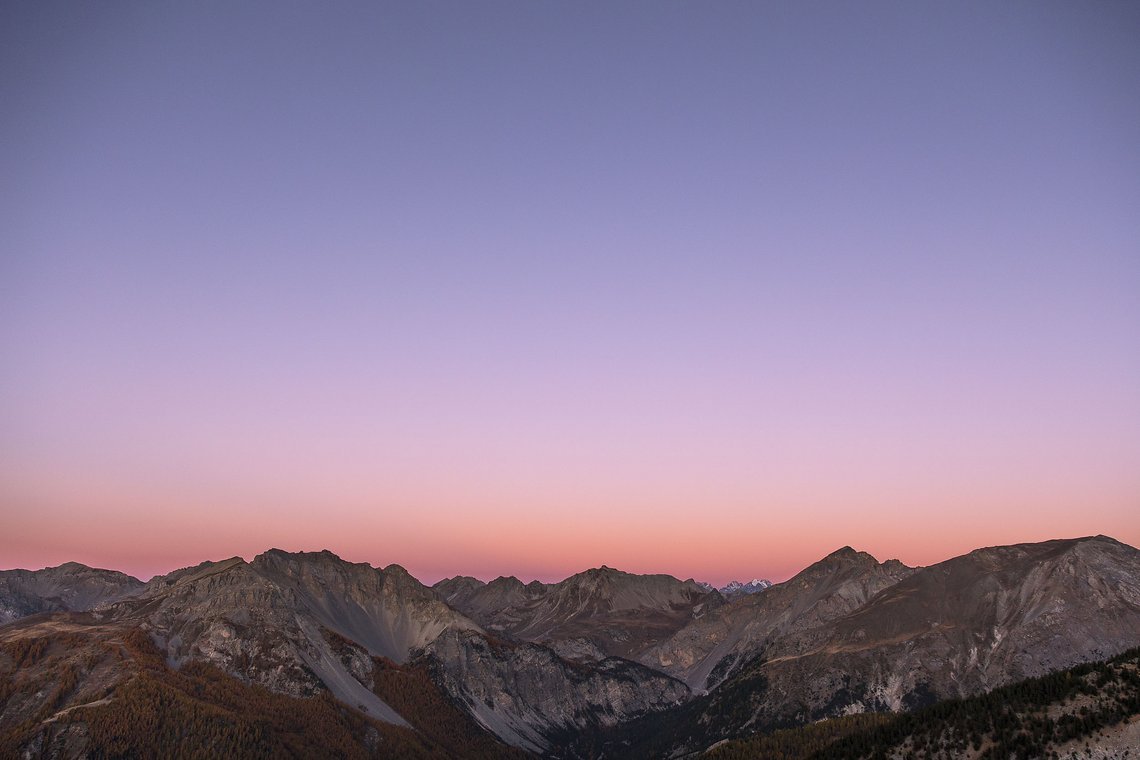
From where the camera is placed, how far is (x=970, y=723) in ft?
445

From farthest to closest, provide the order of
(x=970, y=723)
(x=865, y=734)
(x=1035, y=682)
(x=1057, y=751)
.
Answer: (x=865, y=734) → (x=1035, y=682) → (x=970, y=723) → (x=1057, y=751)

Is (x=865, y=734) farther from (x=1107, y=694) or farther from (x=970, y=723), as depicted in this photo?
(x=1107, y=694)

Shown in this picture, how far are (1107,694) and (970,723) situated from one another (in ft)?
70.3

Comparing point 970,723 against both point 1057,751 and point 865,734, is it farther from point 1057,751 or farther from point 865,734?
point 865,734

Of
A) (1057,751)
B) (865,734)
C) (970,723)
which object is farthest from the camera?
(865,734)

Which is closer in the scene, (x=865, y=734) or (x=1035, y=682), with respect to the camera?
(x=1035, y=682)

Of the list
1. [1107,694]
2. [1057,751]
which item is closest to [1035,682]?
[1107,694]

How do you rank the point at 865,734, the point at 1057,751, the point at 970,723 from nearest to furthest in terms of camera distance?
the point at 1057,751
the point at 970,723
the point at 865,734

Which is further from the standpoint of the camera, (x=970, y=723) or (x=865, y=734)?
(x=865, y=734)

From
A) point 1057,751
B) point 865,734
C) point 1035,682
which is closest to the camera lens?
point 1057,751

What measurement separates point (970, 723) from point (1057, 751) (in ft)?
53.9

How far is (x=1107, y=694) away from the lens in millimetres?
127562

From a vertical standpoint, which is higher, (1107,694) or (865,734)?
(1107,694)

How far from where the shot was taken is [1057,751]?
120188mm
